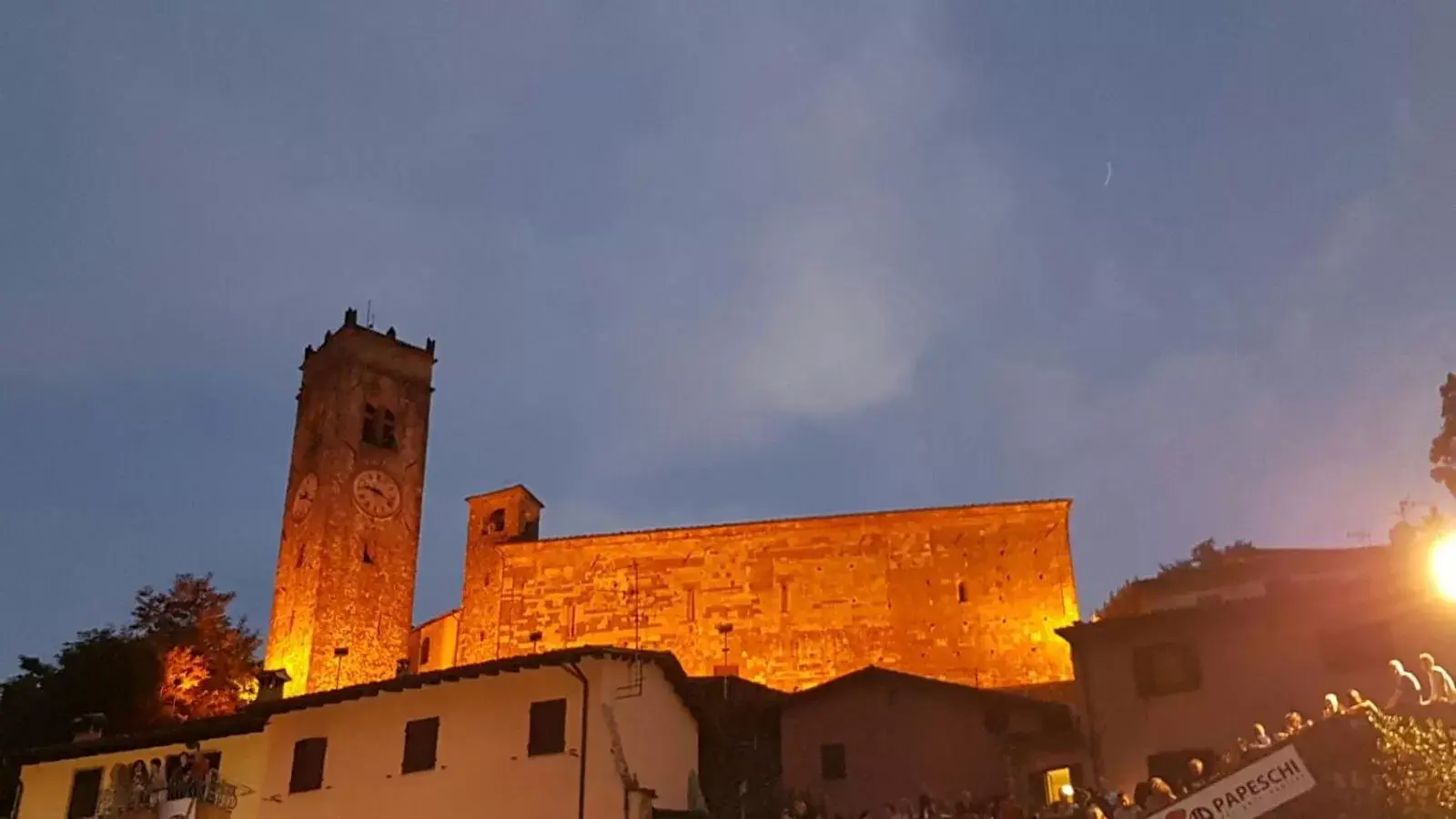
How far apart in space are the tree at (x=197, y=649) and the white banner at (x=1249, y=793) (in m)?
28.5

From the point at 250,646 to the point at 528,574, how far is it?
9174 millimetres

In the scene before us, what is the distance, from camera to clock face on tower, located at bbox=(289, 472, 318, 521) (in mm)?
42781

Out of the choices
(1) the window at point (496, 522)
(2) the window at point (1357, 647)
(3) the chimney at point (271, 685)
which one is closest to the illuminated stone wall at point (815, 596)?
(1) the window at point (496, 522)

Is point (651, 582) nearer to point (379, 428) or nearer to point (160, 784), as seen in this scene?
point (379, 428)

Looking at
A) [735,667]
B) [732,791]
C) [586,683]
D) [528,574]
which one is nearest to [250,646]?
[528,574]

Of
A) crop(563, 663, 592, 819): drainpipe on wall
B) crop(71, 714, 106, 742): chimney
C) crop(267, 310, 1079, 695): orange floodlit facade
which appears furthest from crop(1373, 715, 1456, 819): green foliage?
crop(71, 714, 106, 742): chimney

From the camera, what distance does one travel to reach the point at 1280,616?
80.2 feet

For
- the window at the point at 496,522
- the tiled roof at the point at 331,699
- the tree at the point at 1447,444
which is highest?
the window at the point at 496,522

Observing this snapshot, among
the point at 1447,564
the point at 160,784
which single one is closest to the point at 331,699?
the point at 160,784

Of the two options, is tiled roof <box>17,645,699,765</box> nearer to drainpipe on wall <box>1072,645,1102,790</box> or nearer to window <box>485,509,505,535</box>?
drainpipe on wall <box>1072,645,1102,790</box>

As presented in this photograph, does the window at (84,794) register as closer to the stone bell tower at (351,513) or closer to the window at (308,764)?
the window at (308,764)

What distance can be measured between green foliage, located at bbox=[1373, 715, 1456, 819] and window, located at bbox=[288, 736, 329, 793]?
17544 mm

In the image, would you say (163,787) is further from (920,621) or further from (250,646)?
(920,621)

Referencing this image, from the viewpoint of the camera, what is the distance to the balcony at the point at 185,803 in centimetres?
2355
